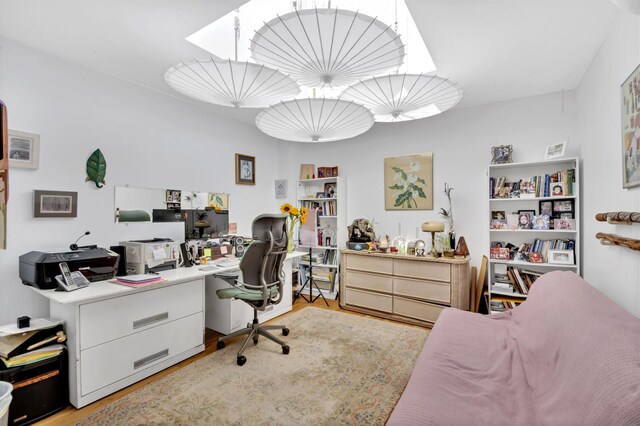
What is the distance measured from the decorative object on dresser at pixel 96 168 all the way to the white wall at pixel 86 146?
5 cm

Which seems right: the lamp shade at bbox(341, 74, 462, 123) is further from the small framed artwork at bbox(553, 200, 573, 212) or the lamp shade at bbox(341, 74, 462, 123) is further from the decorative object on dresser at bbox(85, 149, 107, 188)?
the decorative object on dresser at bbox(85, 149, 107, 188)

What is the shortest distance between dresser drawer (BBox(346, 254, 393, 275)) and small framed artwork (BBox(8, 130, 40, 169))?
320cm

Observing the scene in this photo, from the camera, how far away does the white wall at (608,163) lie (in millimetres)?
1607

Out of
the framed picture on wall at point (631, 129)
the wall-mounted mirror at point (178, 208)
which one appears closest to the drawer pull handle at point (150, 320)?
the wall-mounted mirror at point (178, 208)

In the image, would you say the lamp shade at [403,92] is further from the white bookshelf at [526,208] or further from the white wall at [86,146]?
the white wall at [86,146]

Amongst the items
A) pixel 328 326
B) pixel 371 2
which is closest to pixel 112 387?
pixel 328 326

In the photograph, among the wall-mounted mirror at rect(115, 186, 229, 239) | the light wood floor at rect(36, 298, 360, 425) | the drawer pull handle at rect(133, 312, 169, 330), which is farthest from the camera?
the wall-mounted mirror at rect(115, 186, 229, 239)

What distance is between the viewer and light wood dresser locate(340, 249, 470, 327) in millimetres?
3092

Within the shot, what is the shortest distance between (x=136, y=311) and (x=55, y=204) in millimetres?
1174

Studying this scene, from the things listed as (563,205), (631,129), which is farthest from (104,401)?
(563,205)

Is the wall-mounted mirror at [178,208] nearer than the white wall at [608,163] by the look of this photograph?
No

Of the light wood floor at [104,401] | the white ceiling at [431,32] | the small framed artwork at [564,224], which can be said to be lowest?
the light wood floor at [104,401]

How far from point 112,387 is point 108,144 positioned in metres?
2.07

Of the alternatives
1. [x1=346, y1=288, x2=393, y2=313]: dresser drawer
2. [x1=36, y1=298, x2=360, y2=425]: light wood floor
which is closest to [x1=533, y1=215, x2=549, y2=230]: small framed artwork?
[x1=346, y1=288, x2=393, y2=313]: dresser drawer
